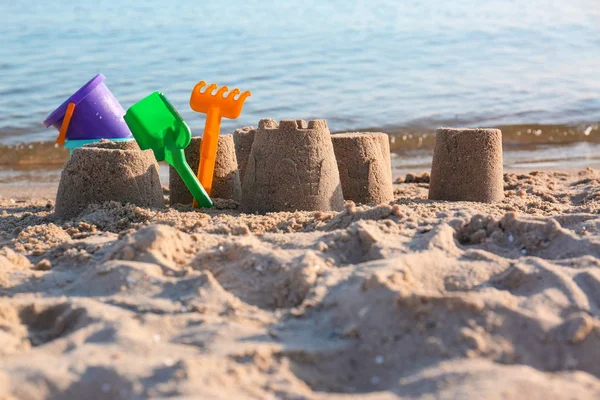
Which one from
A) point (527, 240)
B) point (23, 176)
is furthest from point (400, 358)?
point (23, 176)

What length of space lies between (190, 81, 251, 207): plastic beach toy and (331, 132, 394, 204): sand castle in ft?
1.68

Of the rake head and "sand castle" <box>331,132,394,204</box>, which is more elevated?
the rake head

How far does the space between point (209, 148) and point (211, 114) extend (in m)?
0.16

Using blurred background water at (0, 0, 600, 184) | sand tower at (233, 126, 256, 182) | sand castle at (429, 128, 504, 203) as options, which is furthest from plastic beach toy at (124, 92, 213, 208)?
blurred background water at (0, 0, 600, 184)

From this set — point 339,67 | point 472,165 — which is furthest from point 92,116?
point 339,67

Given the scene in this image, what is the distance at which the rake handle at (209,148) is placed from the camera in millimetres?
3311

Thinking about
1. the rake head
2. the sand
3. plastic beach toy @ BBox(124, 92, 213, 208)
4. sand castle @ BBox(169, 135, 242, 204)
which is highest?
the rake head

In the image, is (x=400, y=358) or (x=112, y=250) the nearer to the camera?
(x=400, y=358)

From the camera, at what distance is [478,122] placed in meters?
7.51

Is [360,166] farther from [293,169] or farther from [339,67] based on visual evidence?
[339,67]

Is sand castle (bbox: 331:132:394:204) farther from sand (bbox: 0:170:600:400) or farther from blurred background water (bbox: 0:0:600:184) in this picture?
blurred background water (bbox: 0:0:600:184)

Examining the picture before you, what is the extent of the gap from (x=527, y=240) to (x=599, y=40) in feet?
41.5

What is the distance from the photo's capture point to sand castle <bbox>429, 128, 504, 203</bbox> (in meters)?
3.57

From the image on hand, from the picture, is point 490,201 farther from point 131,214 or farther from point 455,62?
point 455,62
